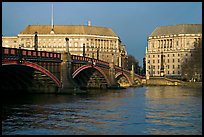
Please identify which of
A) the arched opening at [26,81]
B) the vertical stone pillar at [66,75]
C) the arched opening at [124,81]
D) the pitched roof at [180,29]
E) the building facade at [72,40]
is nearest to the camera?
the arched opening at [26,81]

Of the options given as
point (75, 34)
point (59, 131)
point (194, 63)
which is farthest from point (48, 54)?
point (75, 34)

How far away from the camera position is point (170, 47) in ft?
634

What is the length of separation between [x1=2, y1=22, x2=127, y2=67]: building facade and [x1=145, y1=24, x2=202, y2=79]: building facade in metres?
15.9

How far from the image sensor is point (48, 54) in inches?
2288

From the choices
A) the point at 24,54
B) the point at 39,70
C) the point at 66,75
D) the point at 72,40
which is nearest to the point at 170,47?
the point at 72,40

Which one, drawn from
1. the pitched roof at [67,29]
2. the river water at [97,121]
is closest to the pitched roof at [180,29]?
the pitched roof at [67,29]

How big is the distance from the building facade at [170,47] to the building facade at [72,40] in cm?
1589

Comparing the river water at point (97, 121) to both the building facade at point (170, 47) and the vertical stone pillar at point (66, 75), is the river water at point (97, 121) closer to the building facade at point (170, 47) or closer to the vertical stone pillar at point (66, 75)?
the vertical stone pillar at point (66, 75)

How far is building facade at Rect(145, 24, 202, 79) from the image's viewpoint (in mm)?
186250

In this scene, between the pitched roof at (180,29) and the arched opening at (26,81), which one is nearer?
the arched opening at (26,81)

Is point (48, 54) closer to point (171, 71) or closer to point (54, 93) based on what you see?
point (54, 93)

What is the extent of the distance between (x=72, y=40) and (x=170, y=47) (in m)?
41.2

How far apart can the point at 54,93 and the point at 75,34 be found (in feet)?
400

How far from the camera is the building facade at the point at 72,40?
17810 cm
